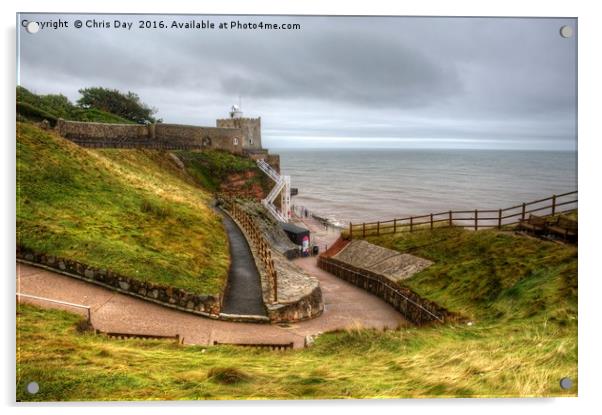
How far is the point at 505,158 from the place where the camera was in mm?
9320

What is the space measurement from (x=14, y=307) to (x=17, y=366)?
2.97 feet

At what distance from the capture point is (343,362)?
6.58 m

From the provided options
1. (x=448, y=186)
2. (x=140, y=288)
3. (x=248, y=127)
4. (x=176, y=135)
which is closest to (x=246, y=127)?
(x=248, y=127)

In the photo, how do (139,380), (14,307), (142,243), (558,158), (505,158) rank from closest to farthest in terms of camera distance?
(139,380), (14,307), (558,158), (505,158), (142,243)

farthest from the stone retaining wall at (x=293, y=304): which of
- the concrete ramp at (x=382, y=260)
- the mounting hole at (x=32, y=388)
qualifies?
the mounting hole at (x=32, y=388)

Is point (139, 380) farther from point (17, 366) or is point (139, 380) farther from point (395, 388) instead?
point (395, 388)

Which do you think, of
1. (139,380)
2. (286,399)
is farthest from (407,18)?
(139,380)

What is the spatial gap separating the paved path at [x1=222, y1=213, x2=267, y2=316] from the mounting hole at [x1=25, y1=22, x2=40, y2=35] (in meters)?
6.09

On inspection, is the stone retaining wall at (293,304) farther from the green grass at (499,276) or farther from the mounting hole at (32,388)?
the mounting hole at (32,388)

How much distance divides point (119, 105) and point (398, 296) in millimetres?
41243

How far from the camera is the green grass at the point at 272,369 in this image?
19.3ft

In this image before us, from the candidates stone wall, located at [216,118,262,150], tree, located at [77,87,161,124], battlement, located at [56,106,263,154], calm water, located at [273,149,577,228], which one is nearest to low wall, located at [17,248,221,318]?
calm water, located at [273,149,577,228]

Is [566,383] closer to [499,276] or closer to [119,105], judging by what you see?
[499,276]

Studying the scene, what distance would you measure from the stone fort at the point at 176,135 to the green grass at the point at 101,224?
15.8 m
